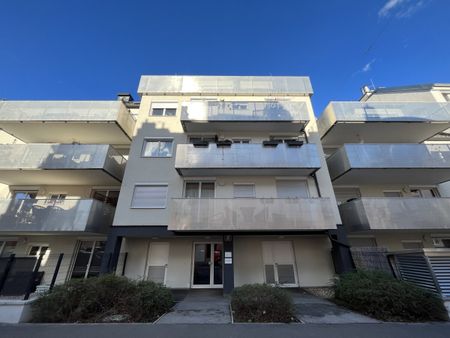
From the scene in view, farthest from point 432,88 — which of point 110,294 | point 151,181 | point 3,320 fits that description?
point 3,320

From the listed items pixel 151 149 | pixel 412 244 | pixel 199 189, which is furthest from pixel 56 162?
pixel 412 244

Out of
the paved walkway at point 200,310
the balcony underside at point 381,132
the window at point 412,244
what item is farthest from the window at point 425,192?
the paved walkway at point 200,310

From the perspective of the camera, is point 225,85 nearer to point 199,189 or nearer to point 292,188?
point 199,189

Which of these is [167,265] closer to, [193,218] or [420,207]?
[193,218]

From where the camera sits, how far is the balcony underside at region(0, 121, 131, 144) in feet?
39.5

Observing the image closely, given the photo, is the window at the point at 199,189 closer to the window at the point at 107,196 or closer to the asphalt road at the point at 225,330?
the window at the point at 107,196

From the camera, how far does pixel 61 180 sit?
39.6 feet

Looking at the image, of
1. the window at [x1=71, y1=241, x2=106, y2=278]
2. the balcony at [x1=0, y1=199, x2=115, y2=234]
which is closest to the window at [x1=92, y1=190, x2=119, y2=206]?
the balcony at [x1=0, y1=199, x2=115, y2=234]

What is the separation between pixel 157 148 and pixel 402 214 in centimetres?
1373

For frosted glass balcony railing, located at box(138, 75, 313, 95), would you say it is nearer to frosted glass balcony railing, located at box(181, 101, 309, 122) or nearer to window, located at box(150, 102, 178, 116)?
window, located at box(150, 102, 178, 116)

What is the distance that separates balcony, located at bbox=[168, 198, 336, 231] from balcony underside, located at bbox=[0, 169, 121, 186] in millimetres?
5250

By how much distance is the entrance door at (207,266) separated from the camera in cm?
1055

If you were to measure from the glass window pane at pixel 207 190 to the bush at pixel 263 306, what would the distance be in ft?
18.8

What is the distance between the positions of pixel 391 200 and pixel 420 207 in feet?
4.62
